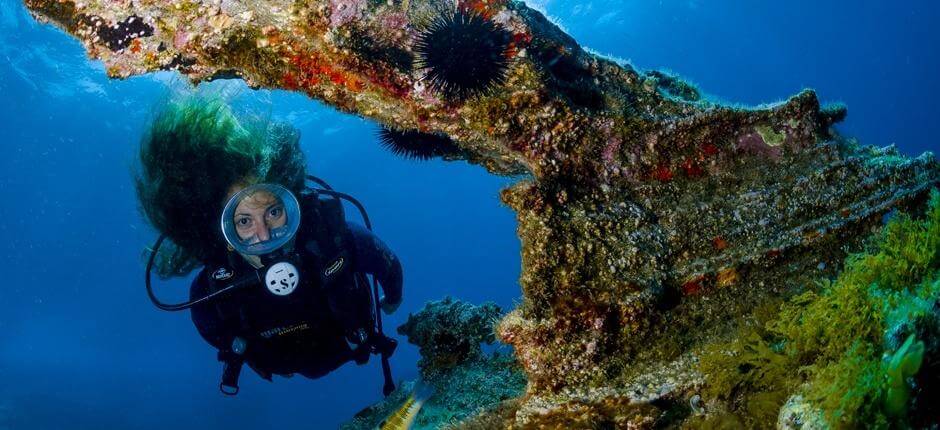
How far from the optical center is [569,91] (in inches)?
142

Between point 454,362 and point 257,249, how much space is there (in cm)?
263

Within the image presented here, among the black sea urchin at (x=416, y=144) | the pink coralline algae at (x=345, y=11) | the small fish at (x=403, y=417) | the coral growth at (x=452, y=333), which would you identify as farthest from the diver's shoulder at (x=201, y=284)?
the pink coralline algae at (x=345, y=11)

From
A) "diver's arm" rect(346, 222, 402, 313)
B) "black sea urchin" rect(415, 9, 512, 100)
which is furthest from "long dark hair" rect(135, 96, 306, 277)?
"black sea urchin" rect(415, 9, 512, 100)

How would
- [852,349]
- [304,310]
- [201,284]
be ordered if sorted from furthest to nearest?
[201,284] → [304,310] → [852,349]

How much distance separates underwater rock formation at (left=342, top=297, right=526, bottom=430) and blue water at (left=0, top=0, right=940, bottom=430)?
11.3 feet

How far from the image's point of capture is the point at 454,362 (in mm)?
5711

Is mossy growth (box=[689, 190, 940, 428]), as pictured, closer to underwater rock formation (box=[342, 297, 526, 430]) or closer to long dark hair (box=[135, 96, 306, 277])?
underwater rock formation (box=[342, 297, 526, 430])

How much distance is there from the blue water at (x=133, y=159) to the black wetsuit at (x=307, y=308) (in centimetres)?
224

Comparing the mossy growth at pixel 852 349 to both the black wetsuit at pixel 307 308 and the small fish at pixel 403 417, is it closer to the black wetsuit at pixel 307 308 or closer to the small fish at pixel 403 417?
the small fish at pixel 403 417

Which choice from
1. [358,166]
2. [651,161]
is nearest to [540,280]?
[651,161]

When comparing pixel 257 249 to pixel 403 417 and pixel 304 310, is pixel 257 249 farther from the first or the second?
pixel 403 417

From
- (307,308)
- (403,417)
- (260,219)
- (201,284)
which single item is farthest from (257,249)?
(403,417)

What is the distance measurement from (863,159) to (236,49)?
4661 mm

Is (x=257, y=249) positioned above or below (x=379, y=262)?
below
